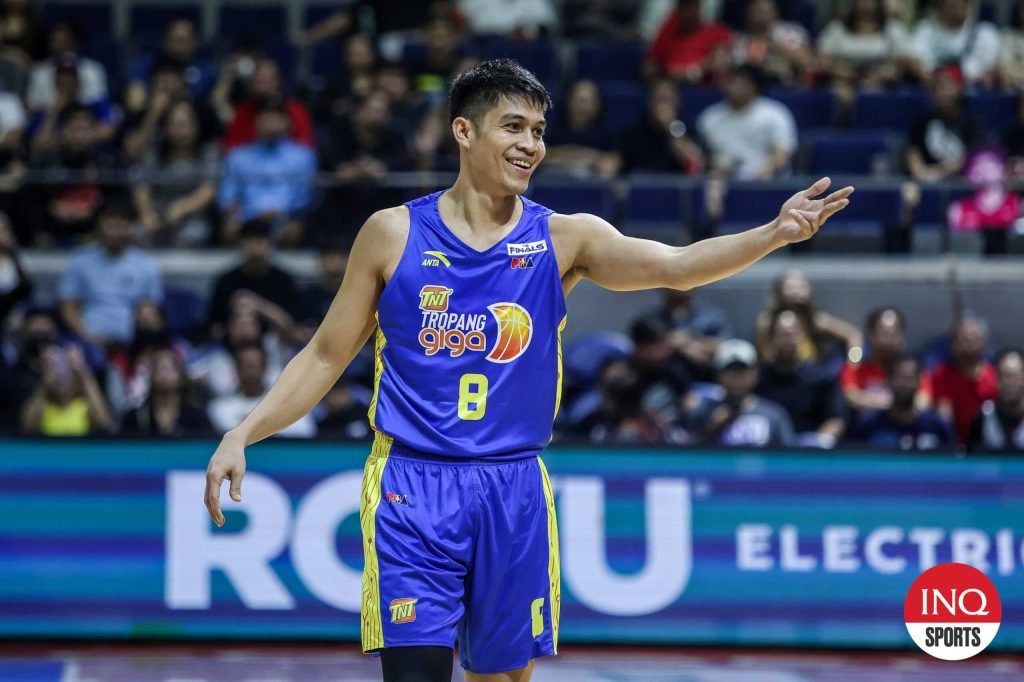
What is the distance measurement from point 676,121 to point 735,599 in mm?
4946

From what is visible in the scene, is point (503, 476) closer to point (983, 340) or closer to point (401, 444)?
point (401, 444)

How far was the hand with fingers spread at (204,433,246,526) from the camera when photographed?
4.55 m

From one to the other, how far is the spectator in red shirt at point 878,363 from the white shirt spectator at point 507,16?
195 inches

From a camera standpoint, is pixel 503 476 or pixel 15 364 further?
pixel 15 364

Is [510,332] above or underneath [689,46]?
underneath

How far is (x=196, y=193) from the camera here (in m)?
11.9

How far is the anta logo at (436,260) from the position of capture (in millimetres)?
4727

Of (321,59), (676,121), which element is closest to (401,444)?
(676,121)

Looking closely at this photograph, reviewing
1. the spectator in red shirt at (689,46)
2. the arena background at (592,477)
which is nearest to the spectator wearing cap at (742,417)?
the arena background at (592,477)

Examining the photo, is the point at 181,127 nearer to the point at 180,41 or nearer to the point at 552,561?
the point at 180,41

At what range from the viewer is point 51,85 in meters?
13.3

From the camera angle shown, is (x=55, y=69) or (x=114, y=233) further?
(x=55, y=69)

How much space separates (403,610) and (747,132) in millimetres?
8740

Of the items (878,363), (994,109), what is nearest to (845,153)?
(994,109)
